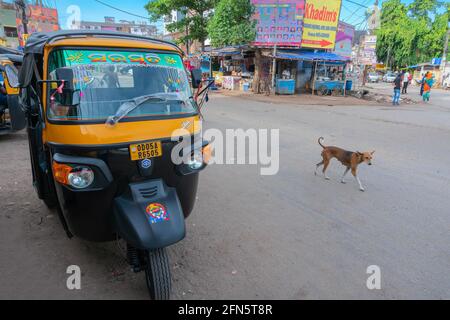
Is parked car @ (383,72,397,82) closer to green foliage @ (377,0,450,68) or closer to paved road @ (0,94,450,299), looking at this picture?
green foliage @ (377,0,450,68)

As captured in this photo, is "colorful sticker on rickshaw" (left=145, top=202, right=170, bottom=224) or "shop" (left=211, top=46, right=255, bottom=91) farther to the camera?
"shop" (left=211, top=46, right=255, bottom=91)

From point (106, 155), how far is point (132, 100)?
1.89ft

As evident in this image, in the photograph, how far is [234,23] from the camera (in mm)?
19250

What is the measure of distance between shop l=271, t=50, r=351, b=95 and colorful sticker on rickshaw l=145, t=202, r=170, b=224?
62.8 feet

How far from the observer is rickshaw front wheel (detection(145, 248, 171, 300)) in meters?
2.57

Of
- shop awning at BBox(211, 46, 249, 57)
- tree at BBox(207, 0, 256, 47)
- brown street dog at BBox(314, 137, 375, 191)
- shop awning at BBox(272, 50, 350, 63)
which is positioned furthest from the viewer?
shop awning at BBox(211, 46, 249, 57)

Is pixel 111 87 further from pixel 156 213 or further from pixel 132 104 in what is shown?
pixel 156 213

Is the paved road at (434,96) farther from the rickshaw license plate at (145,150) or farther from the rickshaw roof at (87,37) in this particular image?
the rickshaw license plate at (145,150)

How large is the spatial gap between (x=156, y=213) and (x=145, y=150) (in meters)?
0.54

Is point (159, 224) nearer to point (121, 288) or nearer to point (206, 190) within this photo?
point (121, 288)

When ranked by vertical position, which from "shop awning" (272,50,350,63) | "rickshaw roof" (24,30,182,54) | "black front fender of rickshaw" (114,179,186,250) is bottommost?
"black front fender of rickshaw" (114,179,186,250)

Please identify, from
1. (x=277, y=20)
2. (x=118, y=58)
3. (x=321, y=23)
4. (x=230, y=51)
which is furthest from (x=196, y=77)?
(x=230, y=51)

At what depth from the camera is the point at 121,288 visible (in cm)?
282

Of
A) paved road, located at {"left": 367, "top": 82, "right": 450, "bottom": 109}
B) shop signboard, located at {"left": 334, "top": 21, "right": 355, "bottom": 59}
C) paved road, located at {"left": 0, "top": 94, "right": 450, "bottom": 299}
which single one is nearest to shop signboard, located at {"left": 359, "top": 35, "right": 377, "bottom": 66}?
shop signboard, located at {"left": 334, "top": 21, "right": 355, "bottom": 59}
